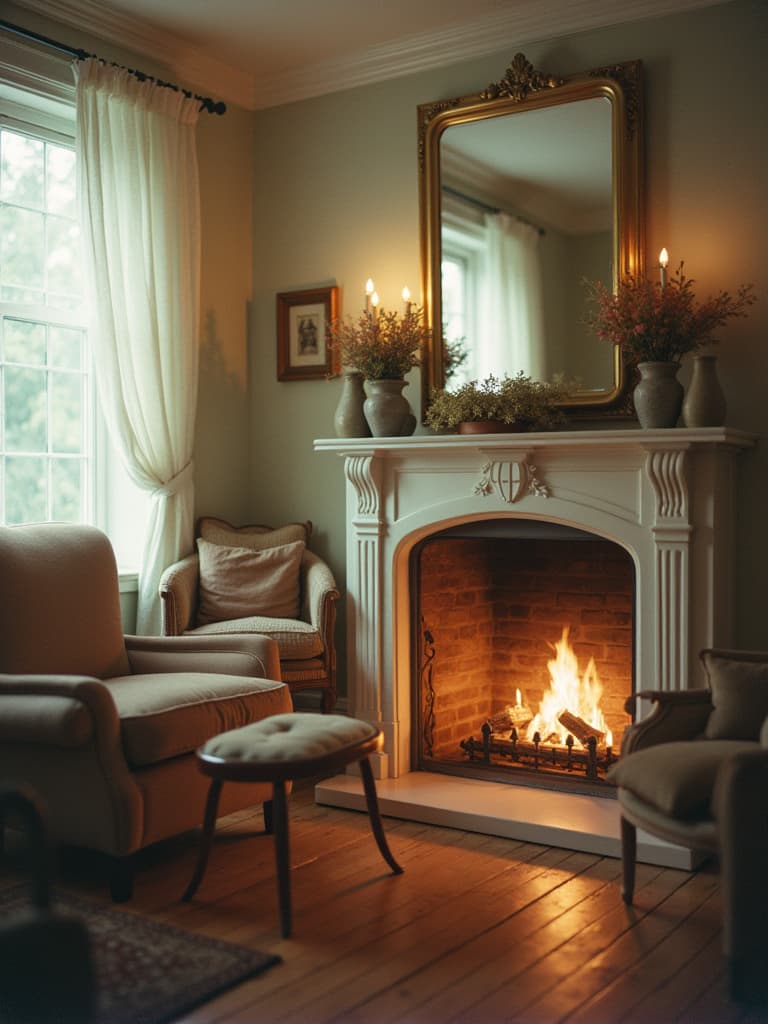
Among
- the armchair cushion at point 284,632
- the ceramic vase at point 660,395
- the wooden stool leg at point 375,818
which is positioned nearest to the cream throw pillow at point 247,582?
the armchair cushion at point 284,632

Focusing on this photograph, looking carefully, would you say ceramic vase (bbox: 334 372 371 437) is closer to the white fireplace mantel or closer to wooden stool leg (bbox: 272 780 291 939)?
the white fireplace mantel

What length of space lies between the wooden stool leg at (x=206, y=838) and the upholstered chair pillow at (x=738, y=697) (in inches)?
53.4

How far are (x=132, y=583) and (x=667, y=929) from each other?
8.19ft

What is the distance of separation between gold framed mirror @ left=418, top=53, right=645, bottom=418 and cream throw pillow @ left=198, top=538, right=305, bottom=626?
88cm

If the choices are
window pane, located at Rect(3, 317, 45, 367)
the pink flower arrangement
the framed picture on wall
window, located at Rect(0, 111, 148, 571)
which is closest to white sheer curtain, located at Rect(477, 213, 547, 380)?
the pink flower arrangement

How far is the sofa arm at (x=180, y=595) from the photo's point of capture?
13.6ft

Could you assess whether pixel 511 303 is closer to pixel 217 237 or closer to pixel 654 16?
pixel 654 16

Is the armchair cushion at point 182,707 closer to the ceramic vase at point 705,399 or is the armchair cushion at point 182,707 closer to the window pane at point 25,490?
the window pane at point 25,490

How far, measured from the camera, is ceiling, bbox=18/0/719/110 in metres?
3.99

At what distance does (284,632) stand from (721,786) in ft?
6.78

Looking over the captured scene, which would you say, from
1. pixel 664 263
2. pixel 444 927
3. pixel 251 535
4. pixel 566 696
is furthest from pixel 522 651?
pixel 444 927

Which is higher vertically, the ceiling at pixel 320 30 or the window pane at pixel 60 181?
the ceiling at pixel 320 30

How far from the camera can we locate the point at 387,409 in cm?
412

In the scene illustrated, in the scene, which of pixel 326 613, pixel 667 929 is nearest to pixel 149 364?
pixel 326 613
